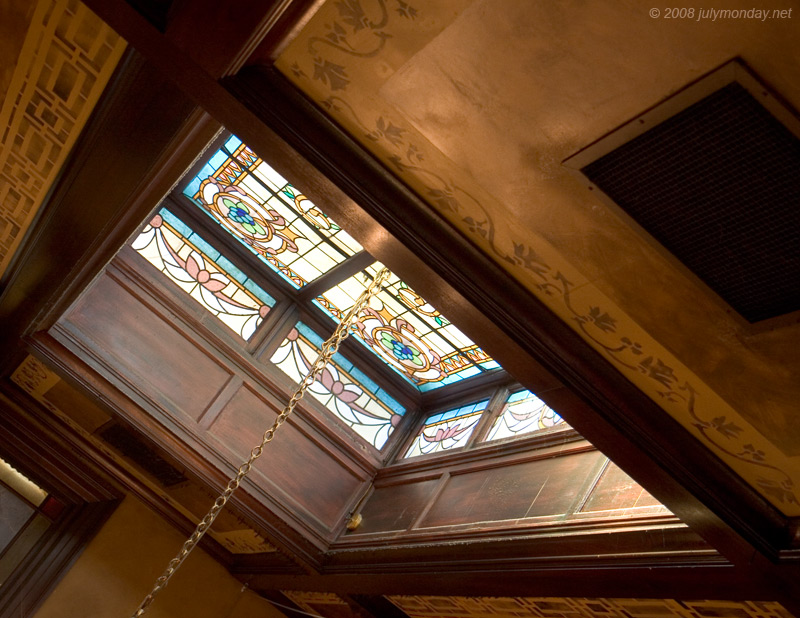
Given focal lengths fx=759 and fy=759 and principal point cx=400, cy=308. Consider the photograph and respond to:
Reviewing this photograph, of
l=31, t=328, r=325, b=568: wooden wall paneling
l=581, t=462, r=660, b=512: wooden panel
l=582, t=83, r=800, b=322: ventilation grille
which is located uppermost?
l=582, t=83, r=800, b=322: ventilation grille

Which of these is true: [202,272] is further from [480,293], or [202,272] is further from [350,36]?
[350,36]

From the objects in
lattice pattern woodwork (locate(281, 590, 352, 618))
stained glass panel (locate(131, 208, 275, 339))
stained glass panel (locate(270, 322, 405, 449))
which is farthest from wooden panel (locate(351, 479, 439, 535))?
stained glass panel (locate(131, 208, 275, 339))

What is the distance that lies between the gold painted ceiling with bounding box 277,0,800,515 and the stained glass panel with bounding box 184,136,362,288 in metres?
2.07

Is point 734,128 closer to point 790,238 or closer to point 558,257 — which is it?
point 790,238

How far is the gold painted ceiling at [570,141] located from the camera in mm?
1390

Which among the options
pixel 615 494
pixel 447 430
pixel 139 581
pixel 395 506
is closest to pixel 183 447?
pixel 395 506

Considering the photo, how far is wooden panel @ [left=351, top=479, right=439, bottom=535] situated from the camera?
3.89 m

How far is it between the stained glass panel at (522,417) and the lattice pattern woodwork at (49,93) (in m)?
2.30

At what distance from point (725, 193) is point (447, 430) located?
10.2 feet

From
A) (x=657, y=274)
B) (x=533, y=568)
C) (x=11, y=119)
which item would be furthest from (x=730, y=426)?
(x=11, y=119)

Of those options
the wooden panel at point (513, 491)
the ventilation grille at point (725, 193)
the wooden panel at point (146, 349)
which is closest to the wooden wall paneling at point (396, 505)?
the wooden panel at point (513, 491)

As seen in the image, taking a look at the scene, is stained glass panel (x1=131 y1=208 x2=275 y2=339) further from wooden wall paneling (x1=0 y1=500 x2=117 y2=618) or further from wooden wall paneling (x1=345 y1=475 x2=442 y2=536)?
wooden wall paneling (x1=0 y1=500 x2=117 y2=618)

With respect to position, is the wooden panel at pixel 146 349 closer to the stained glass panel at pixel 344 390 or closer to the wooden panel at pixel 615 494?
the stained glass panel at pixel 344 390

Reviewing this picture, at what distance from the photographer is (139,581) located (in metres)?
5.41
